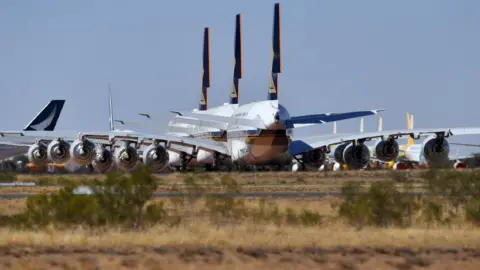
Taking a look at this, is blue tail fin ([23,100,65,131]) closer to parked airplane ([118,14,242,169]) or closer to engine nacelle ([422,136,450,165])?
parked airplane ([118,14,242,169])

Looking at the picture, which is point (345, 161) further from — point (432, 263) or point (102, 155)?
point (432, 263)

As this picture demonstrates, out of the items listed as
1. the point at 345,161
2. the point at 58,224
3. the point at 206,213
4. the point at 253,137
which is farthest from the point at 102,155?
the point at 58,224

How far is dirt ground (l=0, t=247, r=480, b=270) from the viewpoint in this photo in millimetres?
25469

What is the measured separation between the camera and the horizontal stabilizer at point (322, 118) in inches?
2896

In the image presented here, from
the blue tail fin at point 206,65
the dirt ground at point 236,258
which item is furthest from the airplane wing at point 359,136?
the dirt ground at point 236,258

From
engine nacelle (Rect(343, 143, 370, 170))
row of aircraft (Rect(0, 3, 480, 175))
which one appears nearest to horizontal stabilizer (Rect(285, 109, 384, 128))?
row of aircraft (Rect(0, 3, 480, 175))

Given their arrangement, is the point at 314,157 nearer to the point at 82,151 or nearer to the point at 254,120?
the point at 254,120

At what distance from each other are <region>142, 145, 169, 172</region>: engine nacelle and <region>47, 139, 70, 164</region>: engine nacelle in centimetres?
518

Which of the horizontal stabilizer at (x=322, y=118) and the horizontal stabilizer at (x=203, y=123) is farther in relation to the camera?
the horizontal stabilizer at (x=203, y=123)

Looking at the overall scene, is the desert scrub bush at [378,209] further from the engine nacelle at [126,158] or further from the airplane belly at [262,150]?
the engine nacelle at [126,158]

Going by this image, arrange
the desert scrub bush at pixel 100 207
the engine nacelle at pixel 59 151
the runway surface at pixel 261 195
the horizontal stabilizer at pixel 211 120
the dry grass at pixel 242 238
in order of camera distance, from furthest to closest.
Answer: the horizontal stabilizer at pixel 211 120 < the engine nacelle at pixel 59 151 < the runway surface at pixel 261 195 < the desert scrub bush at pixel 100 207 < the dry grass at pixel 242 238

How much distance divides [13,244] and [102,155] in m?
51.3

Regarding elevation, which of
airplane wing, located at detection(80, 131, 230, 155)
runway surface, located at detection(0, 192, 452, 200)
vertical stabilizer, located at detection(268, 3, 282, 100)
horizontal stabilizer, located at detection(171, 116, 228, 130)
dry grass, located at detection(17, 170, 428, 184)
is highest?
vertical stabilizer, located at detection(268, 3, 282, 100)

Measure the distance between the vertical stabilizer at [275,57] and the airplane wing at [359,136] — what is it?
3.77 m
